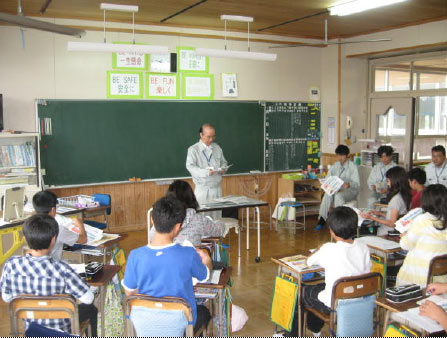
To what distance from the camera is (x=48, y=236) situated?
2557mm

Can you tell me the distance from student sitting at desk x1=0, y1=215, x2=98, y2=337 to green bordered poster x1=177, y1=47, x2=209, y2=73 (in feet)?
16.2

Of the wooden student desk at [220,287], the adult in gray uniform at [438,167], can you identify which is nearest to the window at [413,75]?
the adult in gray uniform at [438,167]

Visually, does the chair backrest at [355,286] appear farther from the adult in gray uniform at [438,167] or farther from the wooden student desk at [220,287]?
the adult in gray uniform at [438,167]

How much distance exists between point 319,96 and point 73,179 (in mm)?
4596

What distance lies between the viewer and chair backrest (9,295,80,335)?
239cm

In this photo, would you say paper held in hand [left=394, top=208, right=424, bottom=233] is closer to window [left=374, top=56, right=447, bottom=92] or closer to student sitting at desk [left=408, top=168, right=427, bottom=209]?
A: student sitting at desk [left=408, top=168, right=427, bottom=209]

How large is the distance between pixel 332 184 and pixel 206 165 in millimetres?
2046

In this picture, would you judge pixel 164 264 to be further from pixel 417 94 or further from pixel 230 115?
pixel 417 94

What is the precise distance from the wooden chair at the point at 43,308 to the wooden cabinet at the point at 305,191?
18.3ft

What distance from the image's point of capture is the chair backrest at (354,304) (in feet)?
9.16

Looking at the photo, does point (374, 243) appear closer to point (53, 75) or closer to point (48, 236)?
point (48, 236)

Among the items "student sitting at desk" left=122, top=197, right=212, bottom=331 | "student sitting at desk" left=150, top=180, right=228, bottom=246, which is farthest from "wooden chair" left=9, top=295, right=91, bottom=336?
"student sitting at desk" left=150, top=180, right=228, bottom=246

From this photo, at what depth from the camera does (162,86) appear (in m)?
7.05

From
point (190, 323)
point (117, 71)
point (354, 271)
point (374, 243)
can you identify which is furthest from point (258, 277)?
point (117, 71)
